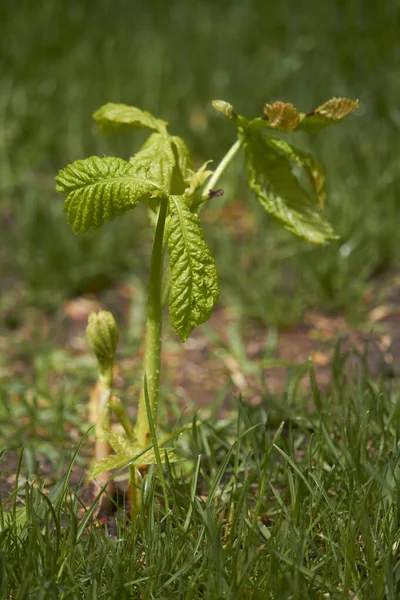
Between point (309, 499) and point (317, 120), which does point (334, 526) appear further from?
point (317, 120)

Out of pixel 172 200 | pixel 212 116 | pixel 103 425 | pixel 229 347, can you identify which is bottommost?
pixel 103 425

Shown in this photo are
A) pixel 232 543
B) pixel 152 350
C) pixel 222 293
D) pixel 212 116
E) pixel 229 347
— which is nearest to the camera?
pixel 232 543

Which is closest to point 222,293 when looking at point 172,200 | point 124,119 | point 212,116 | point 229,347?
point 229,347

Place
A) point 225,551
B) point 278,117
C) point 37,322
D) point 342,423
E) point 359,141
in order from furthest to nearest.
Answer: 1. point 359,141
2. point 37,322
3. point 342,423
4. point 278,117
5. point 225,551

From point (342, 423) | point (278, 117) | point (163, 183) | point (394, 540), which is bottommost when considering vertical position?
A: point (394, 540)

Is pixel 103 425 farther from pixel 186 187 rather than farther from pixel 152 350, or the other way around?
pixel 186 187

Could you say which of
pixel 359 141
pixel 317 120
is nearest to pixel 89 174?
pixel 317 120

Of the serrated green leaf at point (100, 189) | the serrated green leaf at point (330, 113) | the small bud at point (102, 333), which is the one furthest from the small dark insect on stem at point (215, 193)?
the small bud at point (102, 333)
